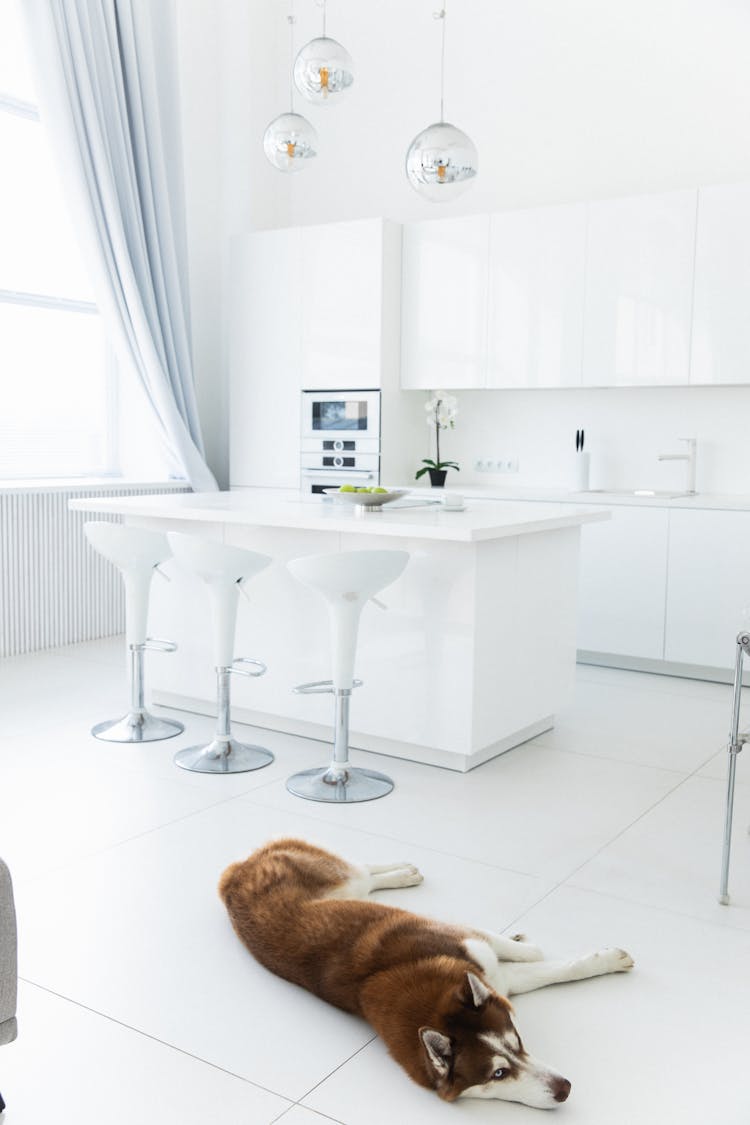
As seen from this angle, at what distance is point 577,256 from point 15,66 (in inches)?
123

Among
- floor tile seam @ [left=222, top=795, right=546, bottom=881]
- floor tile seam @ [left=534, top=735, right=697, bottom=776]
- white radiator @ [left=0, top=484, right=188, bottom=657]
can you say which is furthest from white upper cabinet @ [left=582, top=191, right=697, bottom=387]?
floor tile seam @ [left=222, top=795, right=546, bottom=881]

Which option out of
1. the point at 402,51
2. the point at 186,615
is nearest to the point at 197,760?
the point at 186,615

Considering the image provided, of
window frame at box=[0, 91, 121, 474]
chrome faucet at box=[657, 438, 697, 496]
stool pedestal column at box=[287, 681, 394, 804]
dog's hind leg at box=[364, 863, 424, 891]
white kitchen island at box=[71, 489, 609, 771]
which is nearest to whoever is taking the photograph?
dog's hind leg at box=[364, 863, 424, 891]

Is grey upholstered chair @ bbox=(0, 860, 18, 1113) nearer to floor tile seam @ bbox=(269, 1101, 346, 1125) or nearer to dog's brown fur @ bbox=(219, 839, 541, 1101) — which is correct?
floor tile seam @ bbox=(269, 1101, 346, 1125)

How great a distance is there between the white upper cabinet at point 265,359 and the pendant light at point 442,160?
2700mm

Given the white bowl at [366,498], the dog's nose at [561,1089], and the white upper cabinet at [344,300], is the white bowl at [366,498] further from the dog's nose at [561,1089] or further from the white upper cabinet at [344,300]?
the dog's nose at [561,1089]

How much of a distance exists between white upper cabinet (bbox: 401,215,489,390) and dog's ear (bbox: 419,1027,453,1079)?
4248 mm

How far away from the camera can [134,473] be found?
635 cm

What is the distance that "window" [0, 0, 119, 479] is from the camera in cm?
555

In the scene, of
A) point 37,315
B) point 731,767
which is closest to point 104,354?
point 37,315

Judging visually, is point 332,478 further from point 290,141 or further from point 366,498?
point 290,141

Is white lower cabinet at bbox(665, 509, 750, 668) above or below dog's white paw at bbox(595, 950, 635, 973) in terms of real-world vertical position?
above

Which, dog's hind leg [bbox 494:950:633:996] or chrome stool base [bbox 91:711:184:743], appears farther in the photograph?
chrome stool base [bbox 91:711:184:743]

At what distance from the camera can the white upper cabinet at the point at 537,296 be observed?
5.24 m
